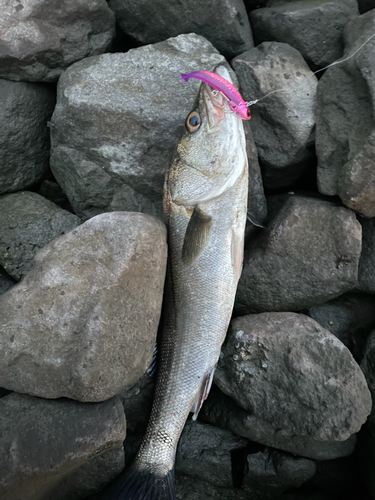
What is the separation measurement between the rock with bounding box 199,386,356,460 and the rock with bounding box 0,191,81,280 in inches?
70.7

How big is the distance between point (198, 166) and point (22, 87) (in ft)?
4.90

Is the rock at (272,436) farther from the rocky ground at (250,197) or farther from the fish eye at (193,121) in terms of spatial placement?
the fish eye at (193,121)

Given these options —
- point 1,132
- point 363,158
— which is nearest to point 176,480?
point 363,158

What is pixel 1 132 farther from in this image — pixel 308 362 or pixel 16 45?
pixel 308 362

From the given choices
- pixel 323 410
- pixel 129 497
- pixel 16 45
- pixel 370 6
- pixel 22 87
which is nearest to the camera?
pixel 129 497

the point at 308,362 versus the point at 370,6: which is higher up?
the point at 370,6

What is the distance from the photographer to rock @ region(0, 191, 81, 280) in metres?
2.88

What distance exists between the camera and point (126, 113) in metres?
2.84

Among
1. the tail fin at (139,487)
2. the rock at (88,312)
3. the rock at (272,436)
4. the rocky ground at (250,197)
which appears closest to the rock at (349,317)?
the rocky ground at (250,197)

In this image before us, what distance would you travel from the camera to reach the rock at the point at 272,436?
9.07 feet

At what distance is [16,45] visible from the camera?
9.12 feet

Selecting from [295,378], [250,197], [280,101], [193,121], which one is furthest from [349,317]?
[193,121]

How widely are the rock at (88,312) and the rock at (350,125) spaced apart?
4.53 ft

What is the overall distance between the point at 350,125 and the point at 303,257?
0.99 metres
